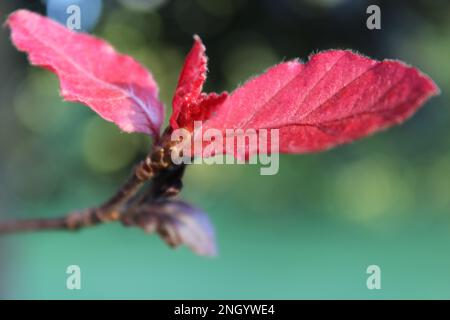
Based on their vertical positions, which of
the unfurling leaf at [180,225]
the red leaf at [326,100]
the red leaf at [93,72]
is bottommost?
the unfurling leaf at [180,225]

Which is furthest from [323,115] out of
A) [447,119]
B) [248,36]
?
[447,119]

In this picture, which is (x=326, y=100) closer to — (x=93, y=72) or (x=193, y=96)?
(x=193, y=96)

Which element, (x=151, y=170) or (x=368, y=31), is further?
(x=368, y=31)

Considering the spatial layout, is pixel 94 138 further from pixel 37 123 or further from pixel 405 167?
pixel 405 167

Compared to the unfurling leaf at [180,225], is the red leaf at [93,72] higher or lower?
higher

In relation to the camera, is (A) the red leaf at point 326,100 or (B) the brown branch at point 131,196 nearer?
(A) the red leaf at point 326,100
